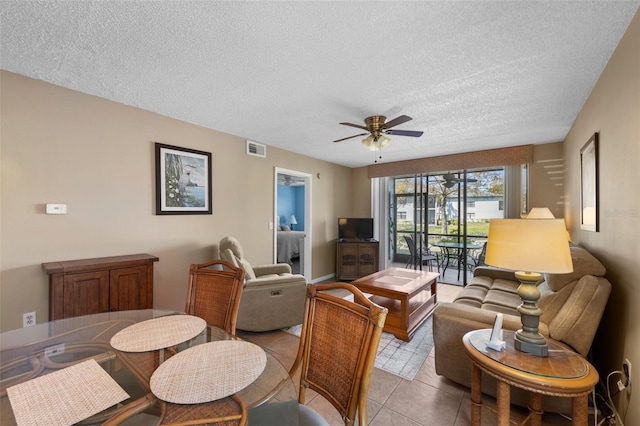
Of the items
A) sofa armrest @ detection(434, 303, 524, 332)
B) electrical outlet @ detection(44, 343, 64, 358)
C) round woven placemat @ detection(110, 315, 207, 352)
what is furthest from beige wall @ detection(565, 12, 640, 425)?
electrical outlet @ detection(44, 343, 64, 358)

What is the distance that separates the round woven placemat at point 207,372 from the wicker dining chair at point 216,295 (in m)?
0.39

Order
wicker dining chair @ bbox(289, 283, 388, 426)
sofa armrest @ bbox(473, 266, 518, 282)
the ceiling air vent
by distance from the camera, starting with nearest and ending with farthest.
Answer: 1. wicker dining chair @ bbox(289, 283, 388, 426)
2. sofa armrest @ bbox(473, 266, 518, 282)
3. the ceiling air vent

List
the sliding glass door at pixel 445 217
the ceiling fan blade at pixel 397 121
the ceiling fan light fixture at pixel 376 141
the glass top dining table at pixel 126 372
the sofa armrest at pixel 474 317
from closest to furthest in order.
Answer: the glass top dining table at pixel 126 372
the sofa armrest at pixel 474 317
the ceiling fan blade at pixel 397 121
the ceiling fan light fixture at pixel 376 141
the sliding glass door at pixel 445 217

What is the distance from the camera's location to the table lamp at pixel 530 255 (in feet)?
4.66

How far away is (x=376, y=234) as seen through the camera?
5.94 metres

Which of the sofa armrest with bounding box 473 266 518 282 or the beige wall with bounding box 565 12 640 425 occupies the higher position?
the beige wall with bounding box 565 12 640 425

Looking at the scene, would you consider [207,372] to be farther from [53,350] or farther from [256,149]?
[256,149]

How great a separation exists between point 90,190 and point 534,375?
142 inches

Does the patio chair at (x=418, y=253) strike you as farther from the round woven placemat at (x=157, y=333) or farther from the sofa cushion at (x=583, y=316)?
the round woven placemat at (x=157, y=333)

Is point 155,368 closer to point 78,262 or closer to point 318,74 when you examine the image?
point 78,262

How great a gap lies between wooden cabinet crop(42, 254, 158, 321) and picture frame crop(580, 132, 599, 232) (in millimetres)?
3987

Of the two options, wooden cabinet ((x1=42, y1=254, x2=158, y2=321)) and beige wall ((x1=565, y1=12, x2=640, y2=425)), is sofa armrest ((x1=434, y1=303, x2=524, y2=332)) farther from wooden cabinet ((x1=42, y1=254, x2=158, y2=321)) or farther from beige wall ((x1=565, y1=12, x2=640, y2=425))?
wooden cabinet ((x1=42, y1=254, x2=158, y2=321))

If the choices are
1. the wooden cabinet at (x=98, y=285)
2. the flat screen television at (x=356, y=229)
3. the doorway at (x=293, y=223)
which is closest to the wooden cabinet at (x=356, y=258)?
the flat screen television at (x=356, y=229)

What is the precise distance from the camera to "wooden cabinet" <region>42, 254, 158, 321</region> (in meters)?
2.10
